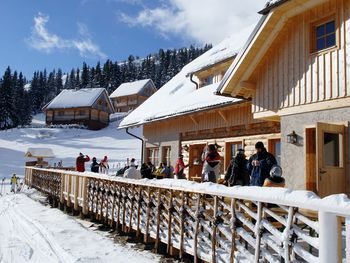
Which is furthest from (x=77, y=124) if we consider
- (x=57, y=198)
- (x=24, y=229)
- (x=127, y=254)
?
(x=127, y=254)

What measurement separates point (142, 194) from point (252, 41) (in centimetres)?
449

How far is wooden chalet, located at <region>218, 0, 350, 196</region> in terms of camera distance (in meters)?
7.04

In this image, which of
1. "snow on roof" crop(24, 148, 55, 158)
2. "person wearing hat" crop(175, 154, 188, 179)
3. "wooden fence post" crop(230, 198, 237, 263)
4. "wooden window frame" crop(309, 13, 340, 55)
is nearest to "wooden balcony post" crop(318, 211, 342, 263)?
"wooden fence post" crop(230, 198, 237, 263)

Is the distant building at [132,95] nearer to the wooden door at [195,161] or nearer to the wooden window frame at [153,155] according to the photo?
the wooden window frame at [153,155]

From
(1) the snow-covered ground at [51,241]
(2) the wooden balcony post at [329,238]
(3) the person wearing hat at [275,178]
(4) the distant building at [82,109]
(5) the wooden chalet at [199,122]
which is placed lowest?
(1) the snow-covered ground at [51,241]

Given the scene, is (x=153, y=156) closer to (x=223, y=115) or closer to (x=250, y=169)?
(x=223, y=115)

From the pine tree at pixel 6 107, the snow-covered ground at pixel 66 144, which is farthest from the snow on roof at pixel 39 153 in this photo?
the pine tree at pixel 6 107

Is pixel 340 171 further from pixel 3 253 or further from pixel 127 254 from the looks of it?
pixel 3 253

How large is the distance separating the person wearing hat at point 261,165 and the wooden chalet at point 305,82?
119cm

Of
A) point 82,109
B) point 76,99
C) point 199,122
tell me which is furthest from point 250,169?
point 76,99

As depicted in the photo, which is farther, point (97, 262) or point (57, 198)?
point (57, 198)

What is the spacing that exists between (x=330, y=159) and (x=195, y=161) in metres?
7.24

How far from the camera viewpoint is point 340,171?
7.11 m

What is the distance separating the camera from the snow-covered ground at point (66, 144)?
35344mm
